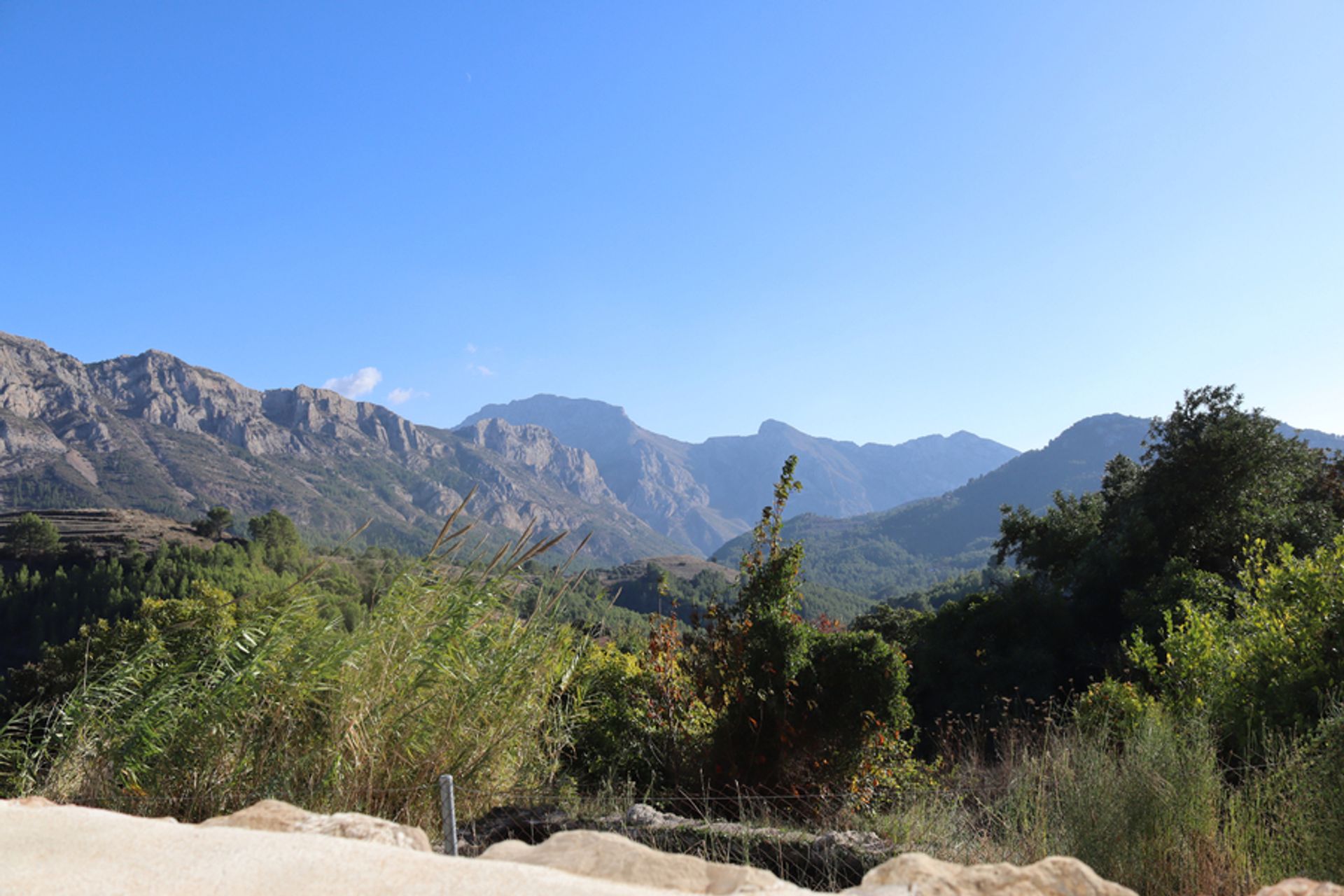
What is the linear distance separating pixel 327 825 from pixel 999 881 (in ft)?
6.13

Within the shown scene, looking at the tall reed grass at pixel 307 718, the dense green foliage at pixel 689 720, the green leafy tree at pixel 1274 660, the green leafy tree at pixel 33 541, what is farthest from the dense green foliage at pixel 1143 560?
the green leafy tree at pixel 33 541

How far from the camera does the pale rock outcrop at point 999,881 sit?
162 cm

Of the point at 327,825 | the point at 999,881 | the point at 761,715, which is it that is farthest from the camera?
the point at 761,715

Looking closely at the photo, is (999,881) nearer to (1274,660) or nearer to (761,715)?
(761,715)

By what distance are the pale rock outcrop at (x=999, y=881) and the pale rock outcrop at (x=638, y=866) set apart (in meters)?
0.23

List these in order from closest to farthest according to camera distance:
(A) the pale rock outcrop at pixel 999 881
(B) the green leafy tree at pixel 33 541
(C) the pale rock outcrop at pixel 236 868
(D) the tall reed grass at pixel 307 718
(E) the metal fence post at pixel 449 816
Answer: (A) the pale rock outcrop at pixel 999 881 < (C) the pale rock outcrop at pixel 236 868 < (E) the metal fence post at pixel 449 816 < (D) the tall reed grass at pixel 307 718 < (B) the green leafy tree at pixel 33 541

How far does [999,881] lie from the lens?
5.44ft

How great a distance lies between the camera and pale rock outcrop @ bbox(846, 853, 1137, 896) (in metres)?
1.62

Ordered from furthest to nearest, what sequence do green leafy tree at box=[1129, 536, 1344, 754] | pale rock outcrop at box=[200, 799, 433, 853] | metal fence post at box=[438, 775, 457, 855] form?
green leafy tree at box=[1129, 536, 1344, 754]
metal fence post at box=[438, 775, 457, 855]
pale rock outcrop at box=[200, 799, 433, 853]

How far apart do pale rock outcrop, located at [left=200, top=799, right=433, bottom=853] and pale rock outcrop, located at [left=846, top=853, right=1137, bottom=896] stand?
1.32 meters

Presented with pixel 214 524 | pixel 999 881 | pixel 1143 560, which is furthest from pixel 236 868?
pixel 214 524

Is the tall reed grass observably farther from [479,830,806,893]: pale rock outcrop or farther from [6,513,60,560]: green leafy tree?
[6,513,60,560]: green leafy tree

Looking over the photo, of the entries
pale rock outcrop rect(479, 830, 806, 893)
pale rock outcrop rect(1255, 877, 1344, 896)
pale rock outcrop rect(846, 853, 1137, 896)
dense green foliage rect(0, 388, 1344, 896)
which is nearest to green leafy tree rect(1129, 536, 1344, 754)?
dense green foliage rect(0, 388, 1344, 896)

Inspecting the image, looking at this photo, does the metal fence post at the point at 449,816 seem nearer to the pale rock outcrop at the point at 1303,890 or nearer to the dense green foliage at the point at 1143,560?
the pale rock outcrop at the point at 1303,890
